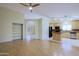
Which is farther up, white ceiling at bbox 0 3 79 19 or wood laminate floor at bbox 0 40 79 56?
white ceiling at bbox 0 3 79 19

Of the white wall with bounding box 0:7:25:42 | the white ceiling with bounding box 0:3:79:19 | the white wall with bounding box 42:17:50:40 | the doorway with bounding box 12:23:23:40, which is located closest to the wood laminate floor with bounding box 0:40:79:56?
the white wall with bounding box 0:7:25:42

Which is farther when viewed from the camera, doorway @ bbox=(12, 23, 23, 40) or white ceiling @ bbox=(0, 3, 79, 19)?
doorway @ bbox=(12, 23, 23, 40)

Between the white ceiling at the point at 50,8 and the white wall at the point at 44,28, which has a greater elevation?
the white ceiling at the point at 50,8

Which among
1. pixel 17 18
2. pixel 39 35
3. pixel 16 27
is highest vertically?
pixel 17 18

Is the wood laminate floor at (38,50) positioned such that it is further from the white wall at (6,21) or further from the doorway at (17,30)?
the doorway at (17,30)

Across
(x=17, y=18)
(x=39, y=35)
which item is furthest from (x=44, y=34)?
(x=17, y=18)

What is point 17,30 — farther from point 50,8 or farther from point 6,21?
point 50,8

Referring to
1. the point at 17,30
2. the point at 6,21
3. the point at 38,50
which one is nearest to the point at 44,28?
the point at 17,30

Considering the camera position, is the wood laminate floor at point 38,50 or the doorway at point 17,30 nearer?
the wood laminate floor at point 38,50

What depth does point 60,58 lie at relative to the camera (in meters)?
1.10

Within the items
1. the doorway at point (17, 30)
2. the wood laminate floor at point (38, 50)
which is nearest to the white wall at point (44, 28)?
the doorway at point (17, 30)

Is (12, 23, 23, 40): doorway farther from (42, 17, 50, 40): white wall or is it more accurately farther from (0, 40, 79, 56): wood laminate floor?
(0, 40, 79, 56): wood laminate floor

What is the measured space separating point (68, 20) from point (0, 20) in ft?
18.1

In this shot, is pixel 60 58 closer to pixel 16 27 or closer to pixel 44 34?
pixel 16 27
